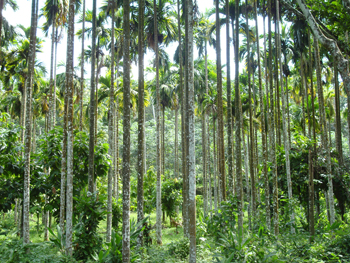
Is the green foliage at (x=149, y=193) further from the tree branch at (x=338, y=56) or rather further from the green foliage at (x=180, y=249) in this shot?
the tree branch at (x=338, y=56)

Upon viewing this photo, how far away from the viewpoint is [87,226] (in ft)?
33.4

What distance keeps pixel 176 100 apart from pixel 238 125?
494 inches

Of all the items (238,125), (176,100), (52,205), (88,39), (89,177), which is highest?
(88,39)

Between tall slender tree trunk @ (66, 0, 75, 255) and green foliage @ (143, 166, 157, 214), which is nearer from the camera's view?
tall slender tree trunk @ (66, 0, 75, 255)

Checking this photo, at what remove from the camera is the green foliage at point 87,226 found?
32.1ft

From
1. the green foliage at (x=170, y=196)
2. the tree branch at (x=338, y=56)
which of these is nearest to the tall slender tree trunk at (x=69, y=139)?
the tree branch at (x=338, y=56)

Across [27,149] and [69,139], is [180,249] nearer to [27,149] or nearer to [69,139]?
[69,139]

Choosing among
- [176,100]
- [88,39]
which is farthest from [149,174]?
[88,39]

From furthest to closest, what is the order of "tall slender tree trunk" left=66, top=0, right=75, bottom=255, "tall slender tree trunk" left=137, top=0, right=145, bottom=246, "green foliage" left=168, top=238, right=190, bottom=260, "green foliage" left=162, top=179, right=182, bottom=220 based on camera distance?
"green foliage" left=162, top=179, right=182, bottom=220 < "green foliage" left=168, top=238, right=190, bottom=260 < "tall slender tree trunk" left=66, top=0, right=75, bottom=255 < "tall slender tree trunk" left=137, top=0, right=145, bottom=246

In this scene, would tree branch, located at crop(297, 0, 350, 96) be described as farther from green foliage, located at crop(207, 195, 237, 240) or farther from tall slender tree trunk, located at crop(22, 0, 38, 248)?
tall slender tree trunk, located at crop(22, 0, 38, 248)

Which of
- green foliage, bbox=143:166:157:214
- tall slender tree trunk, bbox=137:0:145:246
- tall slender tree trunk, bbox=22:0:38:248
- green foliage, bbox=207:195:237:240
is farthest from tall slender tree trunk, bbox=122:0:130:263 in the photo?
green foliage, bbox=143:166:157:214

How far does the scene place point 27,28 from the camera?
76.4 ft

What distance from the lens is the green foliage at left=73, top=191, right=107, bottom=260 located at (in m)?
9.78

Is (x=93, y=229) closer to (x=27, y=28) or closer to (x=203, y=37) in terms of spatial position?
(x=203, y=37)
